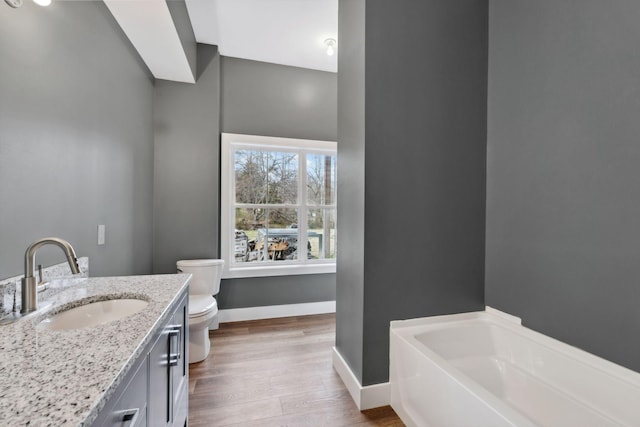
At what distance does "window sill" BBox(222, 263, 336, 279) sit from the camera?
10.1 ft

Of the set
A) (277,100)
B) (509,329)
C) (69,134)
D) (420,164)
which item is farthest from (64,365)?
(277,100)

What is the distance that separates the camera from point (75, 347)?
0.78 meters

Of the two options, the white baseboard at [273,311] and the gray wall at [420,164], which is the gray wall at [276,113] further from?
the gray wall at [420,164]

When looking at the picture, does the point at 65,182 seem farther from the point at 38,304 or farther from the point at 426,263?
the point at 426,263

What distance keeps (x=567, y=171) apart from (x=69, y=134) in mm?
2648

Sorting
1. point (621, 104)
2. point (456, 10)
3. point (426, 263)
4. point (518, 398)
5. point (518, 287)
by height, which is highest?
point (456, 10)

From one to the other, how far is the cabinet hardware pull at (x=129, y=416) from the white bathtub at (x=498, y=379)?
1221 millimetres

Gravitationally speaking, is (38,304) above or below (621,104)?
below

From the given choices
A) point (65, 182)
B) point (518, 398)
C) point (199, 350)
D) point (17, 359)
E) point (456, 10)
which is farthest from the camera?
point (199, 350)

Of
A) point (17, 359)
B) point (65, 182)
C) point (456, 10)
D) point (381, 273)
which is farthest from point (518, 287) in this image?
point (65, 182)

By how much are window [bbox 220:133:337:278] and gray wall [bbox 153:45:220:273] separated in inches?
6.2

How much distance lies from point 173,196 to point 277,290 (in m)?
1.48

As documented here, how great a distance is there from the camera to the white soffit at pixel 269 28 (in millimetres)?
2408

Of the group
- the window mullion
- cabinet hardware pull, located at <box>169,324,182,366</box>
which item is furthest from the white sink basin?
the window mullion
